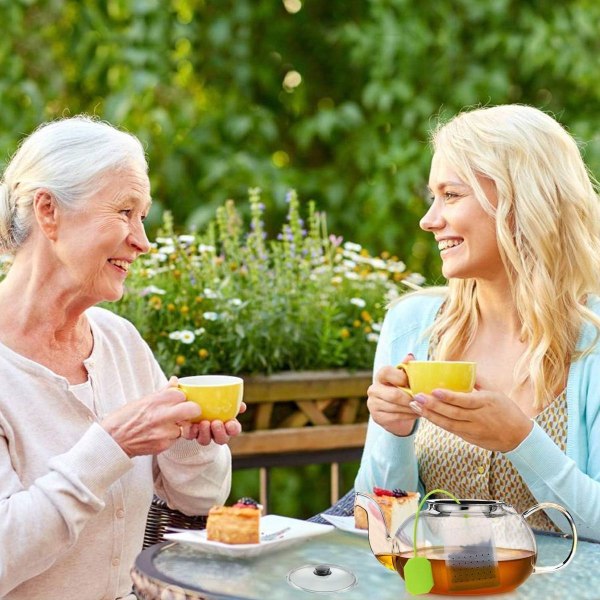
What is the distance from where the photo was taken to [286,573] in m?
1.76

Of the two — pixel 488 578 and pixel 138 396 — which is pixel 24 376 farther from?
pixel 488 578

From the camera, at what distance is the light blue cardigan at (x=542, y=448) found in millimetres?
2100

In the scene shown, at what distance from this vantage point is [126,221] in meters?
2.12

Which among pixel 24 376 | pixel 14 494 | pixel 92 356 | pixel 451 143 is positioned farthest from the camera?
pixel 451 143

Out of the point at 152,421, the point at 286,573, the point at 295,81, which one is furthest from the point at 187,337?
the point at 295,81

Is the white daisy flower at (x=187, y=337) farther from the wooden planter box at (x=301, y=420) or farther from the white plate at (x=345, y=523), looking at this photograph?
the white plate at (x=345, y=523)

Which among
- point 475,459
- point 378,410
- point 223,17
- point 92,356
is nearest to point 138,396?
point 92,356

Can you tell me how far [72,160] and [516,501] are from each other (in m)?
1.13

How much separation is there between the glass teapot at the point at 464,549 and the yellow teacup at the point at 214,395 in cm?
44

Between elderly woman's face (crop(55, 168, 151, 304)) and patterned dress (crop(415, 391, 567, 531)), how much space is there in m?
0.78

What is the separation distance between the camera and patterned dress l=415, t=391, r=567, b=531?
227 centimetres

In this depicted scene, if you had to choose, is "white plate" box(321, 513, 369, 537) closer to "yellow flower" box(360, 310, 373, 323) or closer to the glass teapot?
the glass teapot

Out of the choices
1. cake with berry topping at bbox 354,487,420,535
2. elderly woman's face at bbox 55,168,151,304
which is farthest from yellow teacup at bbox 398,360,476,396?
elderly woman's face at bbox 55,168,151,304

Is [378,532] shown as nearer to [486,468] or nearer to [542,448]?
[542,448]
